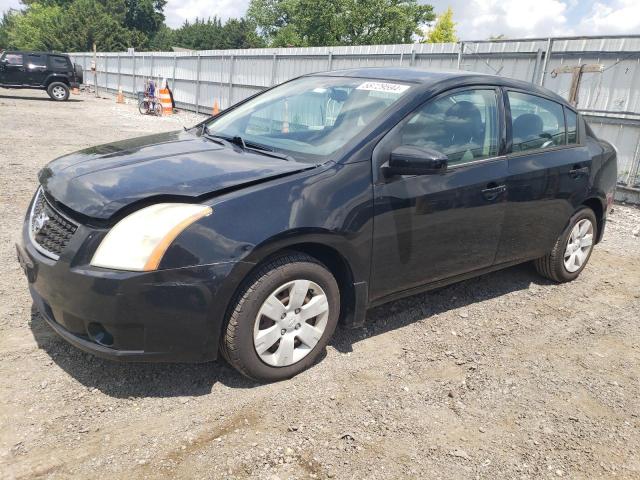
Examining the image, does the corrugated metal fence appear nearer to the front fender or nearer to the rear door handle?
the rear door handle

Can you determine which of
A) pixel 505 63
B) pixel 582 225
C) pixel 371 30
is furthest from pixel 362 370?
pixel 371 30

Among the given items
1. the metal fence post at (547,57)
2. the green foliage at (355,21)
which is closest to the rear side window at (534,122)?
the metal fence post at (547,57)

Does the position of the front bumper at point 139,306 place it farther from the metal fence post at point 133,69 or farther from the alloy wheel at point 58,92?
the metal fence post at point 133,69

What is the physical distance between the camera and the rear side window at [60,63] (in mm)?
21891

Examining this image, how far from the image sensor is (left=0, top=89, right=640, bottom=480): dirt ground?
234 centimetres

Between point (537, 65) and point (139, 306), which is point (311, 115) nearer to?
point (139, 306)

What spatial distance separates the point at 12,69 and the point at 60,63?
1.83 meters

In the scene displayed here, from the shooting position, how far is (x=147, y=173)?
2697mm

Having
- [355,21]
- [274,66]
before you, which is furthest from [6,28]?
[274,66]

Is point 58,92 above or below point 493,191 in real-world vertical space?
below

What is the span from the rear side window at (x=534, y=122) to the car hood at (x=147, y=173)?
1814 millimetres

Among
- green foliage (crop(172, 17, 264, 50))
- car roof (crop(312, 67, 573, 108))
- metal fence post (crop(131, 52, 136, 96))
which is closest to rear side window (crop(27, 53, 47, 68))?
metal fence post (crop(131, 52, 136, 96))

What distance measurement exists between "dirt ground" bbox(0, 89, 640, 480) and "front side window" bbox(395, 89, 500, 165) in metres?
1.24

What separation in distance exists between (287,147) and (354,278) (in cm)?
88
